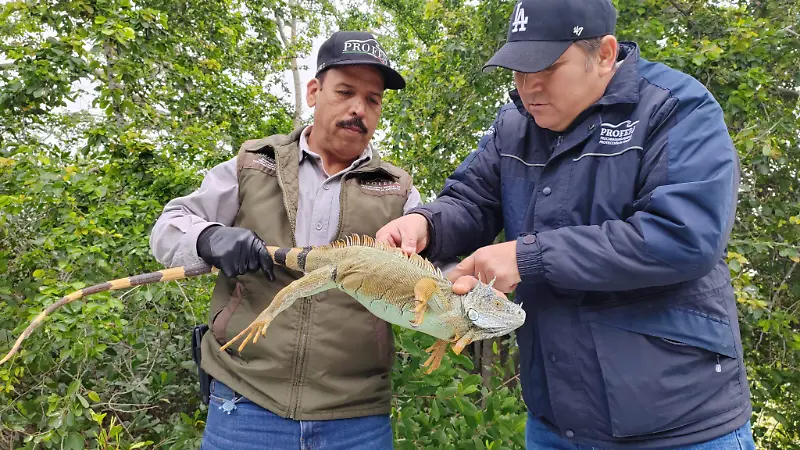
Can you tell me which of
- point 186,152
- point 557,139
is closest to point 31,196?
point 186,152

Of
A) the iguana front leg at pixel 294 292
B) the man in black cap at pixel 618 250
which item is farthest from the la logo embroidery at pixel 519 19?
the iguana front leg at pixel 294 292

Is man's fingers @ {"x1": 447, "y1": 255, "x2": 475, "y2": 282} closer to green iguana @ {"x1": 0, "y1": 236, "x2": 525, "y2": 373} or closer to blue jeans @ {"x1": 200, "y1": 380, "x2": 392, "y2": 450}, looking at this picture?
green iguana @ {"x1": 0, "y1": 236, "x2": 525, "y2": 373}

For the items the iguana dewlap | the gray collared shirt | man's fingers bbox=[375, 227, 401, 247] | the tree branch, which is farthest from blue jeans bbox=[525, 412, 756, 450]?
the tree branch

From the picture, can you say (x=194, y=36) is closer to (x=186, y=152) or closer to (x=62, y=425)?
(x=186, y=152)

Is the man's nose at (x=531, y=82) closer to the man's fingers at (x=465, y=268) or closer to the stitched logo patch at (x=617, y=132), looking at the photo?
the stitched logo patch at (x=617, y=132)

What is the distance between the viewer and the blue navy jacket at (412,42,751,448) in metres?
1.69

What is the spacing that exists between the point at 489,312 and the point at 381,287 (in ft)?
1.69

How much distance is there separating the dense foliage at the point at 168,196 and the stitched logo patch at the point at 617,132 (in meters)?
1.94

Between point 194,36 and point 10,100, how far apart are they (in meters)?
3.16

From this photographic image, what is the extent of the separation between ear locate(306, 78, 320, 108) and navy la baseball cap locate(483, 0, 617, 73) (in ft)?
4.15

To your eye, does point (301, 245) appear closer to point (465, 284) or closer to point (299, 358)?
point (299, 358)

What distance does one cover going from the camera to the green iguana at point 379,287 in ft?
7.36

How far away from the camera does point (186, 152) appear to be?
5.18 m

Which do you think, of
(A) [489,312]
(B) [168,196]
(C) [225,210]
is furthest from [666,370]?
(B) [168,196]
